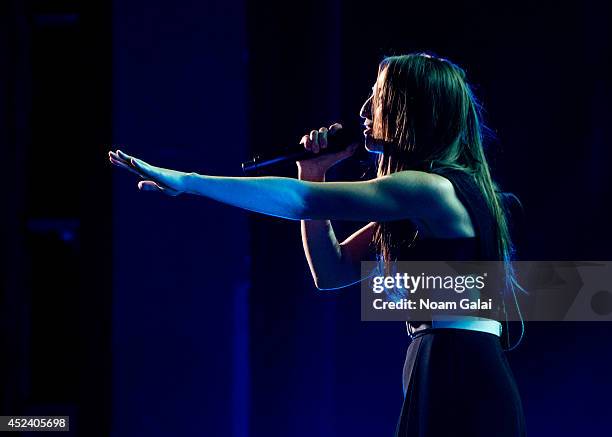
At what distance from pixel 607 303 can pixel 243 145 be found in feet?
4.28

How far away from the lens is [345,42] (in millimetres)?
2385

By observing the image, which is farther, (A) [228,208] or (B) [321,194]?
(A) [228,208]

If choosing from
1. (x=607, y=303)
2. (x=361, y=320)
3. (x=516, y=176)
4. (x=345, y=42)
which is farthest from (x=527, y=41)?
(x=361, y=320)

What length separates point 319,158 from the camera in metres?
1.63

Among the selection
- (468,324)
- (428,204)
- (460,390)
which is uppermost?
(428,204)

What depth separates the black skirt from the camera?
4.01 ft

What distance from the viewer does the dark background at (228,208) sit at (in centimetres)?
211

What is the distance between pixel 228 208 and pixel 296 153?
755 millimetres

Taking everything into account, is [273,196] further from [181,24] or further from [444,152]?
[181,24]

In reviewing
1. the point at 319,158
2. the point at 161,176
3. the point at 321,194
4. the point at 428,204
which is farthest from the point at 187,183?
the point at 319,158

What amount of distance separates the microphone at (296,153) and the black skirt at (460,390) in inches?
18.7

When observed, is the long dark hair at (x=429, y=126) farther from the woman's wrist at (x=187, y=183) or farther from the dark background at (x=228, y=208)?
the dark background at (x=228, y=208)

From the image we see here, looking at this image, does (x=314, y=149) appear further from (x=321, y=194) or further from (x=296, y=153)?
(x=321, y=194)

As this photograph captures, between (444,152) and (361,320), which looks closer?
(444,152)
